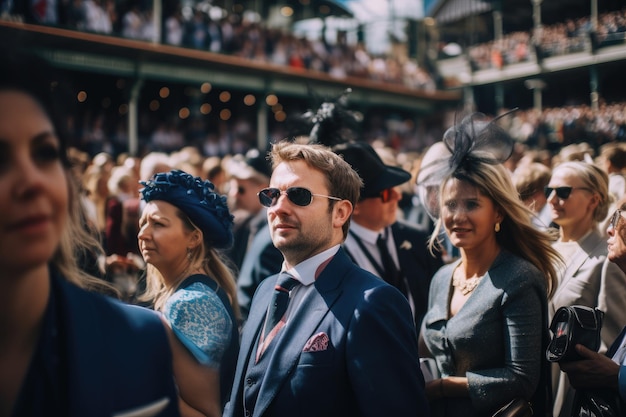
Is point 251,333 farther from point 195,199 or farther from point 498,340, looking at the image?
point 498,340

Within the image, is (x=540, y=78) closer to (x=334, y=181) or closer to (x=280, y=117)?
(x=280, y=117)

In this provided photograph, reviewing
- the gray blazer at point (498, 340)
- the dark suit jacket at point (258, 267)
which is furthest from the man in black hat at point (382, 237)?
the gray blazer at point (498, 340)

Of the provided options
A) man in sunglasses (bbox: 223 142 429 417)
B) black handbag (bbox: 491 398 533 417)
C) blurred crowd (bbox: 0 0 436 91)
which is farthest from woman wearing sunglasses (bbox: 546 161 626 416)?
blurred crowd (bbox: 0 0 436 91)

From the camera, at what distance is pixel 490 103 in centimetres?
3325

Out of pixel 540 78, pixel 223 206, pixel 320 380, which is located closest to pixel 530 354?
pixel 320 380

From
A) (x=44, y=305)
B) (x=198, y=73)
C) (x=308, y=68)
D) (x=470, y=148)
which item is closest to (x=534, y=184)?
(x=470, y=148)

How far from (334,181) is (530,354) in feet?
4.00

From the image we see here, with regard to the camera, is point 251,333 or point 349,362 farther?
point 251,333

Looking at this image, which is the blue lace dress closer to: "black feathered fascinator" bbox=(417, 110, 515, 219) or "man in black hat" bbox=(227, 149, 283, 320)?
"black feathered fascinator" bbox=(417, 110, 515, 219)

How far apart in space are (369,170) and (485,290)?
4.75ft

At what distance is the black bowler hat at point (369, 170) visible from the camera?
4.26m

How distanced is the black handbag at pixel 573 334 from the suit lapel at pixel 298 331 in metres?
1.10

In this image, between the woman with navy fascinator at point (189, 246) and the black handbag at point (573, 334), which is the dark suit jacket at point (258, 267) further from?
the black handbag at point (573, 334)

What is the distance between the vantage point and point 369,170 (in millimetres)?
4324
